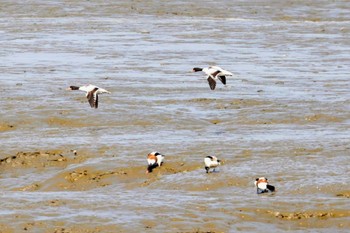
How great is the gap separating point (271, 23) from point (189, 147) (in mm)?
20000

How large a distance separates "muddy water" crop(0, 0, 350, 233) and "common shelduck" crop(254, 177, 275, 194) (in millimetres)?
111

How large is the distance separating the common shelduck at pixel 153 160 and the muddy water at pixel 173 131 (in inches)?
3.6

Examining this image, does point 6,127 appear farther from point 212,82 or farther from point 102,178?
point 102,178

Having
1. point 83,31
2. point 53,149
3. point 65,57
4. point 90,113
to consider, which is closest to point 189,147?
point 53,149

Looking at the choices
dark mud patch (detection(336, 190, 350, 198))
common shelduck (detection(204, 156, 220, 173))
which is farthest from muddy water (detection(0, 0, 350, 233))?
common shelduck (detection(204, 156, 220, 173))

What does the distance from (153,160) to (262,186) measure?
1.87m

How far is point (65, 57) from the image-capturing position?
24.2 meters

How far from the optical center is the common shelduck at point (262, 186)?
11.4 m

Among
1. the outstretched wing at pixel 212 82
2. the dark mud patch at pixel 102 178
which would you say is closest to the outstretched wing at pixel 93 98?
the outstretched wing at pixel 212 82

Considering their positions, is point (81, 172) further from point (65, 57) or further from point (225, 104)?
point (65, 57)

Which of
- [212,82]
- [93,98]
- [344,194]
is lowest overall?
[344,194]

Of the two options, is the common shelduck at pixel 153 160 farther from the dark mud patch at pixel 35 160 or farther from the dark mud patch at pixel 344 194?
the dark mud patch at pixel 344 194

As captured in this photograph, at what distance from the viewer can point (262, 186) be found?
1145 centimetres

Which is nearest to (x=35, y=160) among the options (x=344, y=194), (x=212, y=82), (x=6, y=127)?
(x=6, y=127)
